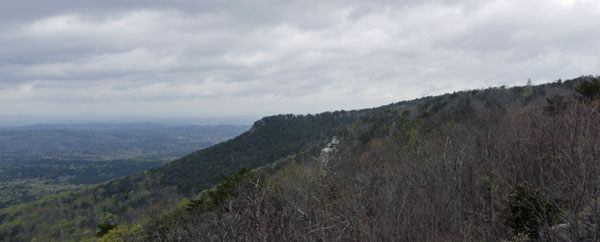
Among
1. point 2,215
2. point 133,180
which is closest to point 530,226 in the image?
point 133,180

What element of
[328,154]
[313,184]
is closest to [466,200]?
[313,184]

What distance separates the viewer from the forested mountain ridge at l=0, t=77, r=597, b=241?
13914mm

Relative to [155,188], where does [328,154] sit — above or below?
above

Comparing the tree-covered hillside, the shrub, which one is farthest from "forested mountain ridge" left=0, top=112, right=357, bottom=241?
the shrub

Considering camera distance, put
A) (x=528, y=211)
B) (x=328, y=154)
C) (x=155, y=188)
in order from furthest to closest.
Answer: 1. (x=155, y=188)
2. (x=328, y=154)
3. (x=528, y=211)

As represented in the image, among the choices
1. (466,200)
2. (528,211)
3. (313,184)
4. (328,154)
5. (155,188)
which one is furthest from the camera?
(155,188)

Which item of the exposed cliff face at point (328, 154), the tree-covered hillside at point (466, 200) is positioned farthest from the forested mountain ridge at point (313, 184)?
the exposed cliff face at point (328, 154)

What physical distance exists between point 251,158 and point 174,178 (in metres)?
26.3

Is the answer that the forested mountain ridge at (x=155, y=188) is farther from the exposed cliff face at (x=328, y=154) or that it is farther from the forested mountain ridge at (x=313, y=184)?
the exposed cliff face at (x=328, y=154)

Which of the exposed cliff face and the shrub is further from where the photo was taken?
the exposed cliff face

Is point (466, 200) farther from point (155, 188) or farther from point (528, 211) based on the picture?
point (155, 188)

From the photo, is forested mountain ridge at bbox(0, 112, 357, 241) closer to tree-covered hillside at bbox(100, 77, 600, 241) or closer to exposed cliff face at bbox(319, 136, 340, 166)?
exposed cliff face at bbox(319, 136, 340, 166)

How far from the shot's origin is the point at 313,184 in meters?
19.5

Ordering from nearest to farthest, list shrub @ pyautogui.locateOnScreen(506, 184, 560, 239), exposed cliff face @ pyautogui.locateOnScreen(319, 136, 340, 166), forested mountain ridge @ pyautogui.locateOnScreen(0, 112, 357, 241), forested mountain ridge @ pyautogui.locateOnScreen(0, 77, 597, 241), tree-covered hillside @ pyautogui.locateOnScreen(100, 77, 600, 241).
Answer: tree-covered hillside @ pyautogui.locateOnScreen(100, 77, 600, 241), shrub @ pyautogui.locateOnScreen(506, 184, 560, 239), forested mountain ridge @ pyautogui.locateOnScreen(0, 77, 597, 241), exposed cliff face @ pyautogui.locateOnScreen(319, 136, 340, 166), forested mountain ridge @ pyautogui.locateOnScreen(0, 112, 357, 241)
